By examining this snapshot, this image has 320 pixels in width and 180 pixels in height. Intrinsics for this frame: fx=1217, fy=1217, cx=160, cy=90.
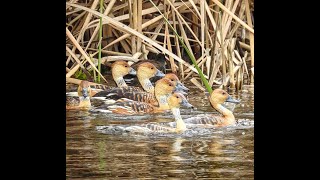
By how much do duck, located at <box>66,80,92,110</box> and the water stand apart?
25cm

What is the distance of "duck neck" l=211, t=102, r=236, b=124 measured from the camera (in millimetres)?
6184

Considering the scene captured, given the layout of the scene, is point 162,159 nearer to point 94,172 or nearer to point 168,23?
point 94,172

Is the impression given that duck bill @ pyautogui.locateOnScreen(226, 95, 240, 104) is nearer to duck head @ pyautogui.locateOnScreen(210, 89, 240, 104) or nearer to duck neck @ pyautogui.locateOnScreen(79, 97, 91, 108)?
duck head @ pyautogui.locateOnScreen(210, 89, 240, 104)

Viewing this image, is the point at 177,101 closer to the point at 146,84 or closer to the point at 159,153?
the point at 159,153

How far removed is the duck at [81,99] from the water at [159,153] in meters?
0.25

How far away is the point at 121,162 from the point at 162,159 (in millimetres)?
196

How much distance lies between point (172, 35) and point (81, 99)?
2.09 ft

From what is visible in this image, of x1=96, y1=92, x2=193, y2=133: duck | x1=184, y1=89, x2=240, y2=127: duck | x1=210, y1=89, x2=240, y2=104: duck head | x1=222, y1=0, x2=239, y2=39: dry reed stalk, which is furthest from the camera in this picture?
x1=222, y1=0, x2=239, y2=39: dry reed stalk

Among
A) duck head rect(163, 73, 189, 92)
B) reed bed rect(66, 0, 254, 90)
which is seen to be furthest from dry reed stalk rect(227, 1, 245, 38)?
duck head rect(163, 73, 189, 92)

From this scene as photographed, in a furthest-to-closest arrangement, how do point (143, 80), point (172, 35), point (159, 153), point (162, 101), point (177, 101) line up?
1. point (143, 80)
2. point (172, 35)
3. point (162, 101)
4. point (177, 101)
5. point (159, 153)

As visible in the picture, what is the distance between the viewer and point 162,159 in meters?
5.58

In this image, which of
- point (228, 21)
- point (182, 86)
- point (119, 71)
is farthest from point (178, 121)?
point (119, 71)

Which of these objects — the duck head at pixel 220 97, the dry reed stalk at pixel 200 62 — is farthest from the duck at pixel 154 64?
the duck head at pixel 220 97

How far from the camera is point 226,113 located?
624 cm
